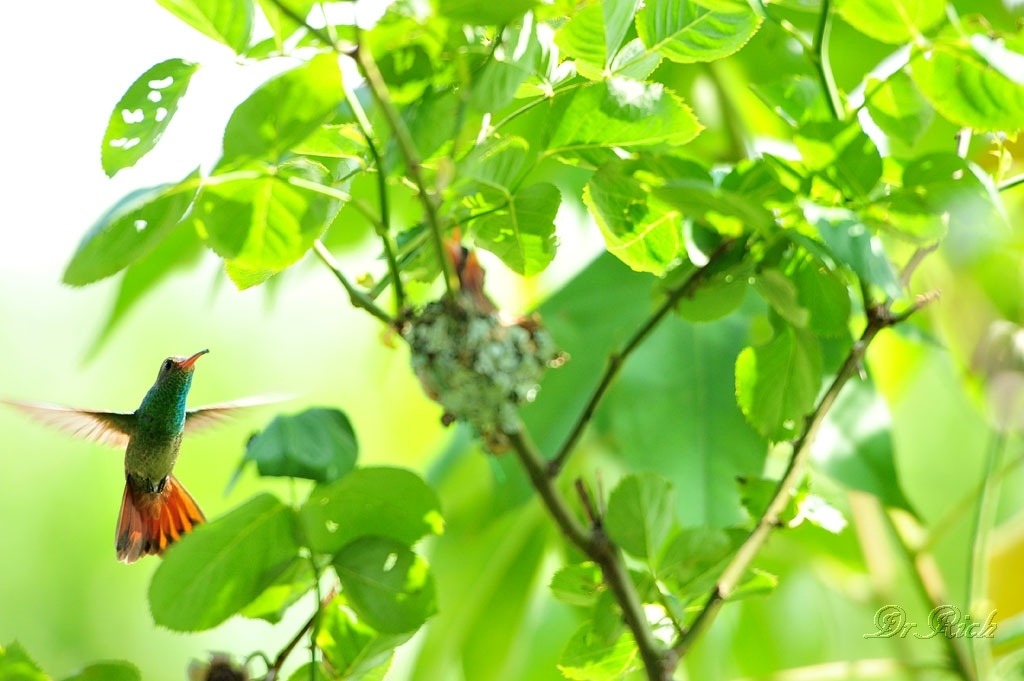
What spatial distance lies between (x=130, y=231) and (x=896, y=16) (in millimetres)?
326

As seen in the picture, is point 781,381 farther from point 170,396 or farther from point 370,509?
point 170,396

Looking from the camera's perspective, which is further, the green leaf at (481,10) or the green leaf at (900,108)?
the green leaf at (900,108)

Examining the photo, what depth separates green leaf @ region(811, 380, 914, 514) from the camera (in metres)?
0.69

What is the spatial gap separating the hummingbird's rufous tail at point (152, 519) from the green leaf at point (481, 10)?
0.42 m

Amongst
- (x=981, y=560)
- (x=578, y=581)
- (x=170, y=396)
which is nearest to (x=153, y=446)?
(x=170, y=396)

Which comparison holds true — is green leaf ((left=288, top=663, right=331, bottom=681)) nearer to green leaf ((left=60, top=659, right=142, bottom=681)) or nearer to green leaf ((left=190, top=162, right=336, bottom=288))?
green leaf ((left=60, top=659, right=142, bottom=681))

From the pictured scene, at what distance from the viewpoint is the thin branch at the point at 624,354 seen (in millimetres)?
354

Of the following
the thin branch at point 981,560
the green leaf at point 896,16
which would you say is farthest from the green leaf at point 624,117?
the thin branch at point 981,560

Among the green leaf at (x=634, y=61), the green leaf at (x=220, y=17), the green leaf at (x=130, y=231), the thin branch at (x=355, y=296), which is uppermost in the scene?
the green leaf at (x=220, y=17)

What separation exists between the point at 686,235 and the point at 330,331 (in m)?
2.49

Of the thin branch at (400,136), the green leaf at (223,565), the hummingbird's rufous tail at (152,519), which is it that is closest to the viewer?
the thin branch at (400,136)

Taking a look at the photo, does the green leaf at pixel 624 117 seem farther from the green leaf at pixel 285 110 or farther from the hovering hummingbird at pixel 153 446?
the hovering hummingbird at pixel 153 446

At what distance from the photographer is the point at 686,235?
421 millimetres

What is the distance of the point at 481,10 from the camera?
0.30m
